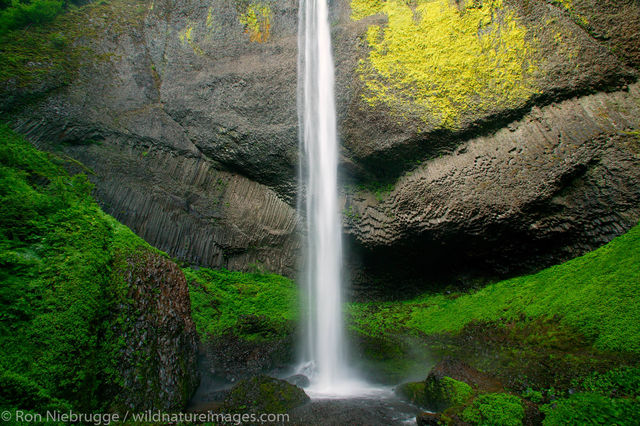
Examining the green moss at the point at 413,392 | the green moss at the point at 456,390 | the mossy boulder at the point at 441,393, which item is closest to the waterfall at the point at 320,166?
the green moss at the point at 413,392

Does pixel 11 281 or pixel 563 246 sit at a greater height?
pixel 563 246

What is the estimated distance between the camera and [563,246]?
8039 millimetres

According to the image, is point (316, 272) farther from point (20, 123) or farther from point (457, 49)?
point (20, 123)

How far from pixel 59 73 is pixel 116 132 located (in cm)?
225

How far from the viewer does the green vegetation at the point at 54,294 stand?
10.3 feet

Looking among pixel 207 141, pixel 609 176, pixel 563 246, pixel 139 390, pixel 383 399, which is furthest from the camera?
pixel 207 141

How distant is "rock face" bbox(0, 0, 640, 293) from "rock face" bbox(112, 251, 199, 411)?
4.22 metres

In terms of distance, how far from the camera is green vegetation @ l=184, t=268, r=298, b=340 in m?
7.54

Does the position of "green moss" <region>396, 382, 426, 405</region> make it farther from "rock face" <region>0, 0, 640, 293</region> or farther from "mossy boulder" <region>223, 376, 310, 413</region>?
"rock face" <region>0, 0, 640, 293</region>

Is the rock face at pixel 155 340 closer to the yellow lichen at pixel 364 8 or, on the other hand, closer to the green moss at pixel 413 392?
the green moss at pixel 413 392

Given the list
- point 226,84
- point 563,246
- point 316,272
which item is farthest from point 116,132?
point 563,246

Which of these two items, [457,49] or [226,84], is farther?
[226,84]

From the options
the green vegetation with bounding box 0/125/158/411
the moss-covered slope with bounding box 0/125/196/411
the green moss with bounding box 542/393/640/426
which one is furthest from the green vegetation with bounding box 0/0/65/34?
the green moss with bounding box 542/393/640/426

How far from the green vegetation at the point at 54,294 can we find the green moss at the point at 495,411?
4434 millimetres
